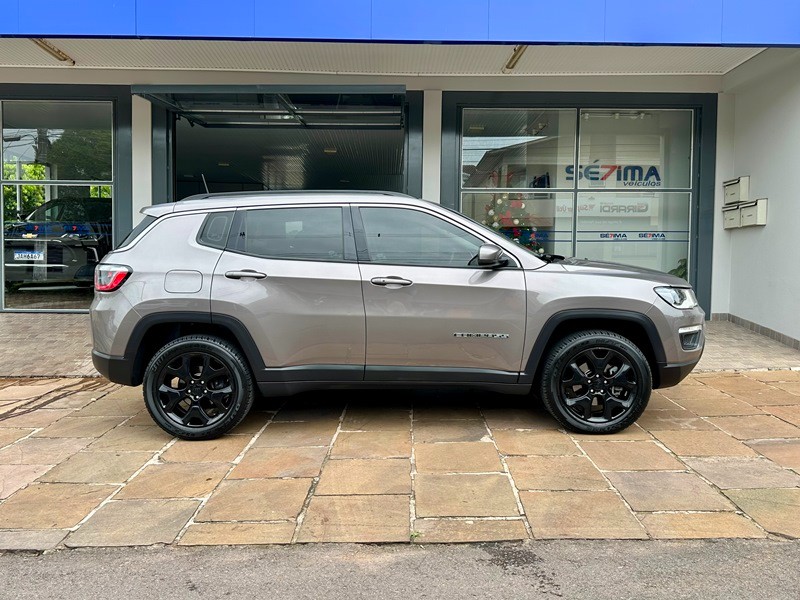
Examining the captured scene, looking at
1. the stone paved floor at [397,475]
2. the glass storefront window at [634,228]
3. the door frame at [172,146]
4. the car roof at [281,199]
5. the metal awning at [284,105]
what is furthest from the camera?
the glass storefront window at [634,228]

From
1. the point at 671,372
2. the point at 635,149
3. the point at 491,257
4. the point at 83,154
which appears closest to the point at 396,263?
the point at 491,257

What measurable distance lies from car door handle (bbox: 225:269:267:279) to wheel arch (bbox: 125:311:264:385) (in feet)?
0.98

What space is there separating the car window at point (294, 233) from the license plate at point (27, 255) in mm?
6914

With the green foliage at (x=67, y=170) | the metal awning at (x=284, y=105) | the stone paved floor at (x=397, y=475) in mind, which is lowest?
the stone paved floor at (x=397, y=475)

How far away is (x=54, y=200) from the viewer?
1016 centimetres

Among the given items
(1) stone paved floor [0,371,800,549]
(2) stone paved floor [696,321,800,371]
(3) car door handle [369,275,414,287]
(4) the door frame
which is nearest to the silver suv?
(3) car door handle [369,275,414,287]

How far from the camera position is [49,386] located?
21.9 ft

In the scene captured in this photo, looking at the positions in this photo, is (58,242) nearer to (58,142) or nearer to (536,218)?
(58,142)

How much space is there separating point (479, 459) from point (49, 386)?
474 centimetres

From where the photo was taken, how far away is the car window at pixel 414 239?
4824mm

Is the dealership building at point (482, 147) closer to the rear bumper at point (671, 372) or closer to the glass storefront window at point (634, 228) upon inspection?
the glass storefront window at point (634, 228)

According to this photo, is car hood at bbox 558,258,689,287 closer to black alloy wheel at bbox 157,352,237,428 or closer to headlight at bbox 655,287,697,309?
headlight at bbox 655,287,697,309

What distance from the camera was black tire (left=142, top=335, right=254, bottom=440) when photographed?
4715 mm

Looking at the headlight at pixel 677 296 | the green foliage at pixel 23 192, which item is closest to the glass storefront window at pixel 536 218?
the headlight at pixel 677 296
